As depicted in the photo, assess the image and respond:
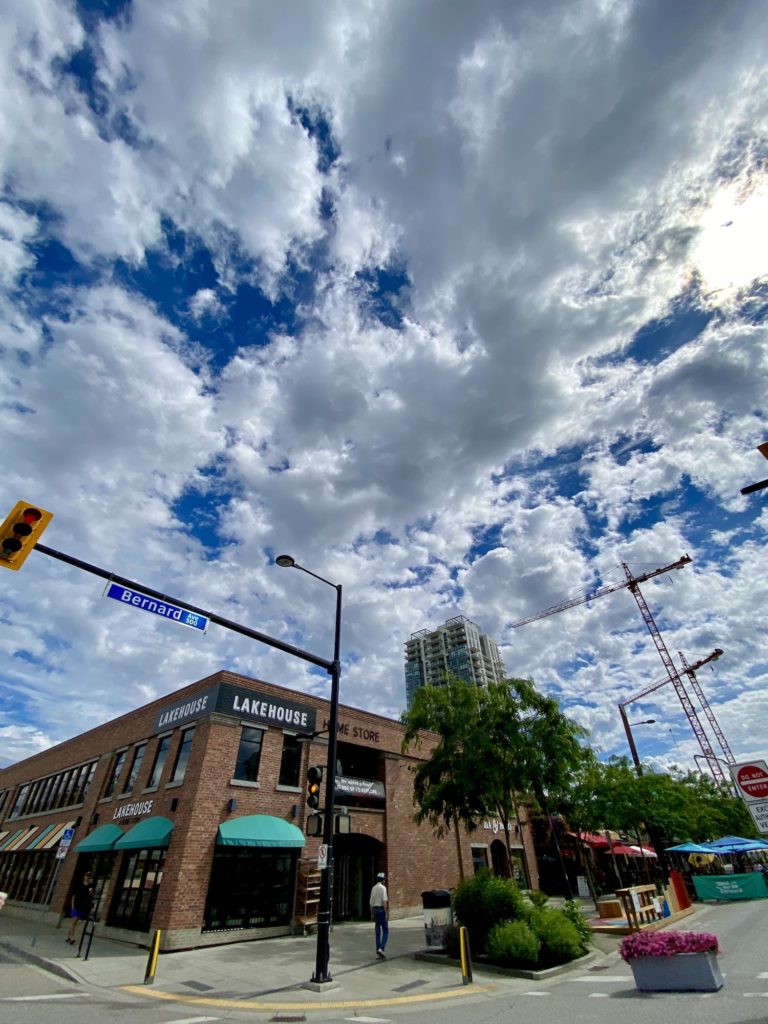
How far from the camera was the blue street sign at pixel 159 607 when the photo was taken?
923 centimetres

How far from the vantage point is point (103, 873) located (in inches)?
808

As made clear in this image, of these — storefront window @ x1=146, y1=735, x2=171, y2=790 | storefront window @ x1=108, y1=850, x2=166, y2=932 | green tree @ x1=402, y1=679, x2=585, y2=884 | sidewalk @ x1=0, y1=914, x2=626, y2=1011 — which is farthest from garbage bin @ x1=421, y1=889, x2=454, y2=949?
storefront window @ x1=146, y1=735, x2=171, y2=790

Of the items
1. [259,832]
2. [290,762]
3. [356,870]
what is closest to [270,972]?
[259,832]

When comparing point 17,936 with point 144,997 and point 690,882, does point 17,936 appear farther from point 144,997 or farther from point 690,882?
point 690,882

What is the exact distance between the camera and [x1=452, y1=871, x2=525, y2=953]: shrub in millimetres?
13359

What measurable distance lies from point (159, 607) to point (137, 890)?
14.4m

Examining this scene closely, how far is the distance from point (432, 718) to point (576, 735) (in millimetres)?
5068

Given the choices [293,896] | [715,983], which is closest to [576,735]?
[715,983]

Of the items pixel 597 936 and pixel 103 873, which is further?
pixel 103 873

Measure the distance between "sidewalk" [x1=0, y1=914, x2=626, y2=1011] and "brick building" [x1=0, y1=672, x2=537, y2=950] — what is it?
130 centimetres

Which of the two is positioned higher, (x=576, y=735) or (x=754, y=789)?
(x=576, y=735)

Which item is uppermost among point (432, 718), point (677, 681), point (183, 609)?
point (677, 681)

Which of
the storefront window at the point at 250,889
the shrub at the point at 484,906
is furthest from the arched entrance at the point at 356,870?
the shrub at the point at 484,906

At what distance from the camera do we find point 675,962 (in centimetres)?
943
